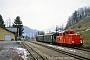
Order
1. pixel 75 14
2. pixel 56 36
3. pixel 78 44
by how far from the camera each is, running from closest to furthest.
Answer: pixel 78 44
pixel 56 36
pixel 75 14

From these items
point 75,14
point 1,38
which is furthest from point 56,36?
point 75,14

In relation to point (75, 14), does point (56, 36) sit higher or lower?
lower

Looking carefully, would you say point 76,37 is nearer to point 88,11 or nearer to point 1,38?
point 1,38

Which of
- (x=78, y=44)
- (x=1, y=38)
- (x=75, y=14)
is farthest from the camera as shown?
(x=75, y=14)

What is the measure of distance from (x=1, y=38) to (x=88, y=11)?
13842 centimetres

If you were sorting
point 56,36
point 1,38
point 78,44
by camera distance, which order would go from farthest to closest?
1. point 1,38
2. point 56,36
3. point 78,44

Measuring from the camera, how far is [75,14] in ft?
542

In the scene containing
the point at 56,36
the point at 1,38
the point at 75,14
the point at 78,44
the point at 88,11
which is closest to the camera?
the point at 78,44

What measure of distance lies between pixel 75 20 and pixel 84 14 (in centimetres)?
1936

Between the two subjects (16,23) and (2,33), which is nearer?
(2,33)

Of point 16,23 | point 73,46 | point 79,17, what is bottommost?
point 73,46

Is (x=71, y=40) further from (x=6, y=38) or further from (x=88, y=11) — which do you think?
(x=88, y=11)

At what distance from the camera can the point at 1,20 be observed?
9350cm

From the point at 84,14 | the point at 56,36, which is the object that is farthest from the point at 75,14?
the point at 56,36
